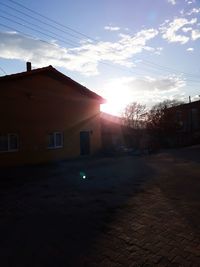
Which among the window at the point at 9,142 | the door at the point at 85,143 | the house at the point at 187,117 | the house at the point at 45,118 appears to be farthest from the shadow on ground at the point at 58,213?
the house at the point at 187,117

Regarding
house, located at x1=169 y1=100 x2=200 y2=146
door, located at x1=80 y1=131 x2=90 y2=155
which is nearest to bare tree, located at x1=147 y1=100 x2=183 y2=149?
house, located at x1=169 y1=100 x2=200 y2=146

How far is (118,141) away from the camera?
94.6ft

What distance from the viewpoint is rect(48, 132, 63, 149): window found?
1899 cm

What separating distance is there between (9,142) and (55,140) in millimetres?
3676

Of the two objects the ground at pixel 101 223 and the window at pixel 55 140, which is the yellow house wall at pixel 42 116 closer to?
the window at pixel 55 140

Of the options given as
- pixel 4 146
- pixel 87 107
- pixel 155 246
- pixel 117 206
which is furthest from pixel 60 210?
pixel 87 107

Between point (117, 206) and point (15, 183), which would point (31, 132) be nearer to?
point (15, 183)

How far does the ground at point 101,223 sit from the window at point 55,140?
8.17 m

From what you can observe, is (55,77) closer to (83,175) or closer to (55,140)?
(55,140)

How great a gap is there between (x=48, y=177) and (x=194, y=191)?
21.6ft

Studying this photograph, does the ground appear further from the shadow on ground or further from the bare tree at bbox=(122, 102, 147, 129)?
the bare tree at bbox=(122, 102, 147, 129)

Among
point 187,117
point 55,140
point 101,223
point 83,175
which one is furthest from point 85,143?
point 187,117

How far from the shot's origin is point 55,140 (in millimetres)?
19312

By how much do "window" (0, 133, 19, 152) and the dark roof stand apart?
11.2 ft
